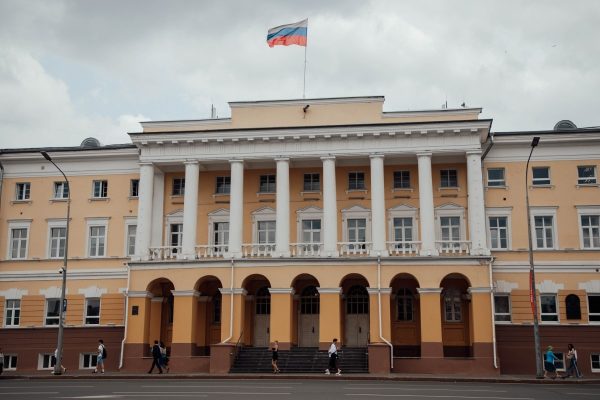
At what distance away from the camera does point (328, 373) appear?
3284cm

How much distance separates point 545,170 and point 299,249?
1435cm

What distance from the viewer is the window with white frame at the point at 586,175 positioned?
3881cm

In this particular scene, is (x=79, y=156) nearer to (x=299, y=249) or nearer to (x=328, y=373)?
(x=299, y=249)

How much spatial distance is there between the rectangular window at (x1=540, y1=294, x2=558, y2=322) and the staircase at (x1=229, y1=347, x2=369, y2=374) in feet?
32.8

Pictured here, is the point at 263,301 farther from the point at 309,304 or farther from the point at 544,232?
the point at 544,232

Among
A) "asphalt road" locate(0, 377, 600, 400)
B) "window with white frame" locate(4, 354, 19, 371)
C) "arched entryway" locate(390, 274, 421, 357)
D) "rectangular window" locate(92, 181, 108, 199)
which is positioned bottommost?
"asphalt road" locate(0, 377, 600, 400)

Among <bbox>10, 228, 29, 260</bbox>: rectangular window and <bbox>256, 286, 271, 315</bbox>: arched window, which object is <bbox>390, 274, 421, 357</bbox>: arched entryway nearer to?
<bbox>256, 286, 271, 315</bbox>: arched window

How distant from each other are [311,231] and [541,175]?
1317 centimetres

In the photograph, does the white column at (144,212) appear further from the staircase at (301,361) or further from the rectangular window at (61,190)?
the staircase at (301,361)

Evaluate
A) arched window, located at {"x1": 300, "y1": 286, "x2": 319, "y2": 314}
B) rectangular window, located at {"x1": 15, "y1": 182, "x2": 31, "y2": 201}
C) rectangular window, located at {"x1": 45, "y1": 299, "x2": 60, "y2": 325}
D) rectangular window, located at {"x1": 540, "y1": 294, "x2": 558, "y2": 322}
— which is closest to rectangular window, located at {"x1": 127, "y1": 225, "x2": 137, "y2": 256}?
rectangular window, located at {"x1": 45, "y1": 299, "x2": 60, "y2": 325}

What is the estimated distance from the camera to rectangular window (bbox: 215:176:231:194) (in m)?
41.6

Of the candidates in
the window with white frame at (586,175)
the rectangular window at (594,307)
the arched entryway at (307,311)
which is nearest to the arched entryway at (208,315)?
the arched entryway at (307,311)

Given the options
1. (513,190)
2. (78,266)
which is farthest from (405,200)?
(78,266)

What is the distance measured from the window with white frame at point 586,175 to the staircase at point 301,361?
15.2 meters
